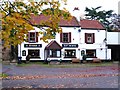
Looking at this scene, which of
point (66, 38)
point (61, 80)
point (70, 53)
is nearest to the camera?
point (61, 80)

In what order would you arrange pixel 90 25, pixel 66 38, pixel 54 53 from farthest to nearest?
pixel 90 25 → pixel 66 38 → pixel 54 53

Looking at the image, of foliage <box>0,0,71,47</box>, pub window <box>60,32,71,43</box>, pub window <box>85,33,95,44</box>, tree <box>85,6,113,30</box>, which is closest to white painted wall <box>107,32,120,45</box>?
pub window <box>85,33,95,44</box>

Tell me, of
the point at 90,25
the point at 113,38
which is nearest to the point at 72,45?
the point at 90,25

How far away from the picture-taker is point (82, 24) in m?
55.4

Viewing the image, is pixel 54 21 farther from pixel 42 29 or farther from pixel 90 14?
pixel 90 14

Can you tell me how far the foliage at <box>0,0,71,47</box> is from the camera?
35.3 feet

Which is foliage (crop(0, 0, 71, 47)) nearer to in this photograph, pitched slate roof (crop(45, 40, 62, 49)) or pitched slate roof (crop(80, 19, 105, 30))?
pitched slate roof (crop(45, 40, 62, 49))

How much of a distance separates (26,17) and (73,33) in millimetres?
41922

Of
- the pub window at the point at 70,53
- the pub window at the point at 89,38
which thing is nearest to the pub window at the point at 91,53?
the pub window at the point at 89,38

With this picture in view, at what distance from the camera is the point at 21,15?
1105 centimetres

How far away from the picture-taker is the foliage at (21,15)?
424 inches

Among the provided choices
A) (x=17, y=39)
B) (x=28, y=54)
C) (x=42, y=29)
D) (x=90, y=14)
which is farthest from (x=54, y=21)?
(x=90, y=14)

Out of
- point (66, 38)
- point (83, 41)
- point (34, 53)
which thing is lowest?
point (34, 53)

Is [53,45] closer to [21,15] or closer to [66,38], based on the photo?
[66,38]
